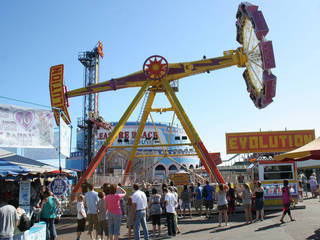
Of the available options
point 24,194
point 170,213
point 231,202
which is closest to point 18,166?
point 24,194

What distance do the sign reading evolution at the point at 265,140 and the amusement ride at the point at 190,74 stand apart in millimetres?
13021

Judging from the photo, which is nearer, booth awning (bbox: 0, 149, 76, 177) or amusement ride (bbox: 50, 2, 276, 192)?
booth awning (bbox: 0, 149, 76, 177)

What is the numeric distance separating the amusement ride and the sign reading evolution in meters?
13.0

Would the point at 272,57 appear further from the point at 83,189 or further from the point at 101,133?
the point at 101,133

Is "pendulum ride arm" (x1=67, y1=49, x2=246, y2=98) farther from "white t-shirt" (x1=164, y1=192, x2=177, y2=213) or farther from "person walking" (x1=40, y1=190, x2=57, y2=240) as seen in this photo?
"person walking" (x1=40, y1=190, x2=57, y2=240)

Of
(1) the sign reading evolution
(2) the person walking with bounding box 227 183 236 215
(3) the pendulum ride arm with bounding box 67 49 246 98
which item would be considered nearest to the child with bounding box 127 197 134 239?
(2) the person walking with bounding box 227 183 236 215

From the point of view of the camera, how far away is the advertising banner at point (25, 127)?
358 inches

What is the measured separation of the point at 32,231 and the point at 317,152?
7.95 m

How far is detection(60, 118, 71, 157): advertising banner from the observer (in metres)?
10.1

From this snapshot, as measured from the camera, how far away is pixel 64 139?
10.4 meters

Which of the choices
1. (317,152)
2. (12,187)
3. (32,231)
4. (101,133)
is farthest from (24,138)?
(101,133)

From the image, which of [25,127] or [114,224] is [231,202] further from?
[25,127]

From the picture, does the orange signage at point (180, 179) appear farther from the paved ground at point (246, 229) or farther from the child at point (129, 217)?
the child at point (129, 217)

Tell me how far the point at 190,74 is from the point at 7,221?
16.8m
